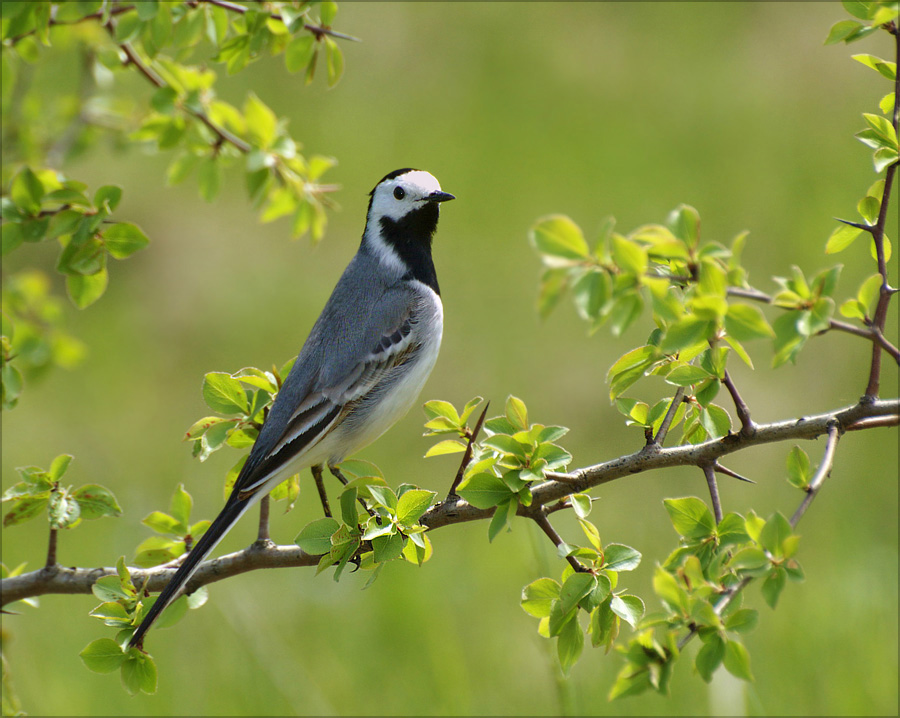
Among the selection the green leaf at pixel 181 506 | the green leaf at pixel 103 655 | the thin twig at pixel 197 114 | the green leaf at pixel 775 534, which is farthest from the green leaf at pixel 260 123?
the green leaf at pixel 775 534

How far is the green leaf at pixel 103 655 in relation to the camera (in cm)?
221

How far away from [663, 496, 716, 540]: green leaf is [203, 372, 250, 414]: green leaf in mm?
1284

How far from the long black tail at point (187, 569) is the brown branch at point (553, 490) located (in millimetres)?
53

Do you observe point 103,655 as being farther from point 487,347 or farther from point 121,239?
point 487,347

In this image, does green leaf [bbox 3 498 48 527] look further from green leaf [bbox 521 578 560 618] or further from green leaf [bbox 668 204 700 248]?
green leaf [bbox 668 204 700 248]

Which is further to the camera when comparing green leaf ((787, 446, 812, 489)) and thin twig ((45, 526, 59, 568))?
thin twig ((45, 526, 59, 568))

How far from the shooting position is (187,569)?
2.48m

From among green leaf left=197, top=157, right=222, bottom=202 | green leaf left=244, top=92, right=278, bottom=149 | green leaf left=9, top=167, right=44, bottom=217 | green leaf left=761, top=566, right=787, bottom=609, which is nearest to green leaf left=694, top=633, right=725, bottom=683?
green leaf left=761, top=566, right=787, bottom=609

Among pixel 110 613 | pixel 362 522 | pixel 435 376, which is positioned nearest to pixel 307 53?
pixel 362 522

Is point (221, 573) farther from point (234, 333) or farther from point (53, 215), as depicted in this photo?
point (234, 333)

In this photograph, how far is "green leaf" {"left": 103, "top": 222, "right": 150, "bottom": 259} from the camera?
8.68 feet

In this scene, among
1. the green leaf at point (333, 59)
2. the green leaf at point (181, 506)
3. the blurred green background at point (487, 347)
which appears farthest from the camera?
the blurred green background at point (487, 347)

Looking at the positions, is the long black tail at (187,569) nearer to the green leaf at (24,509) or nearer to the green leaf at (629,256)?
the green leaf at (24,509)

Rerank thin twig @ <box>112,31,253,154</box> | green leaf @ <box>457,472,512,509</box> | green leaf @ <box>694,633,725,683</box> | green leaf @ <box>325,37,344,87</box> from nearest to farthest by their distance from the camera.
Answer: green leaf @ <box>694,633,725,683</box> → green leaf @ <box>457,472,512,509</box> → green leaf @ <box>325,37,344,87</box> → thin twig @ <box>112,31,253,154</box>
